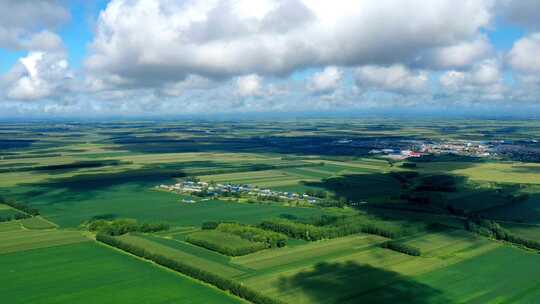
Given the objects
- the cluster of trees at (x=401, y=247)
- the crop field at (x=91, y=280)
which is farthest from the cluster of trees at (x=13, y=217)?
the cluster of trees at (x=401, y=247)

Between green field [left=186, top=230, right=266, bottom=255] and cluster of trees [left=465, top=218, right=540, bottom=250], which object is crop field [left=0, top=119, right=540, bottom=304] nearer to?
green field [left=186, top=230, right=266, bottom=255]

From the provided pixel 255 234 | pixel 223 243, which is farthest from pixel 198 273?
pixel 255 234

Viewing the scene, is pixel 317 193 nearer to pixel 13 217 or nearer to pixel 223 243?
pixel 223 243

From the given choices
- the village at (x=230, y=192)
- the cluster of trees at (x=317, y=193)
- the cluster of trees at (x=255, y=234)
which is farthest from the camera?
the cluster of trees at (x=317, y=193)

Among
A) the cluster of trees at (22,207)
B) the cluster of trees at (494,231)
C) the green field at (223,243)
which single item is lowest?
the cluster of trees at (494,231)

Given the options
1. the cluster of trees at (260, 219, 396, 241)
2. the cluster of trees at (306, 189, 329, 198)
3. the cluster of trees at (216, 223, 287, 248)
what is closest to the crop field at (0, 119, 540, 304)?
the cluster of trees at (260, 219, 396, 241)

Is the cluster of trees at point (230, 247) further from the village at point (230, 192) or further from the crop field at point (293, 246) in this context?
the village at point (230, 192)
